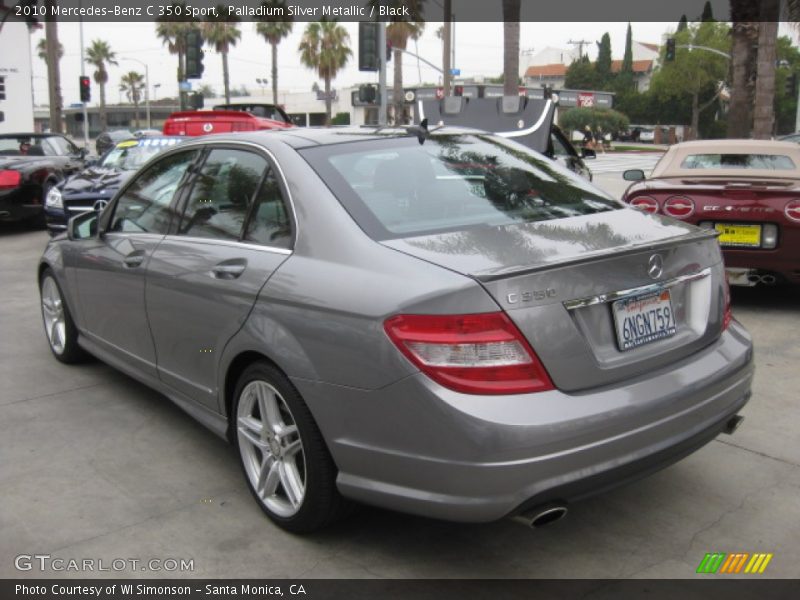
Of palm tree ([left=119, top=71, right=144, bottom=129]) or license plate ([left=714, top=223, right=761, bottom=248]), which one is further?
palm tree ([left=119, top=71, right=144, bottom=129])

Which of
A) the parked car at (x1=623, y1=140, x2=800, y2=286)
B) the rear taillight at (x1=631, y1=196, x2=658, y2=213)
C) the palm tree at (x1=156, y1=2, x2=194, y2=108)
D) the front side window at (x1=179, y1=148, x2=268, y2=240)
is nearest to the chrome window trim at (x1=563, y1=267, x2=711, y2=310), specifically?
the front side window at (x1=179, y1=148, x2=268, y2=240)

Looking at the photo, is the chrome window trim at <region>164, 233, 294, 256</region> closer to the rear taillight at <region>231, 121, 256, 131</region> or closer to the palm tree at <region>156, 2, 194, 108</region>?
the rear taillight at <region>231, 121, 256, 131</region>

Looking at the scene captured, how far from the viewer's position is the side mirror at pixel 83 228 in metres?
4.83

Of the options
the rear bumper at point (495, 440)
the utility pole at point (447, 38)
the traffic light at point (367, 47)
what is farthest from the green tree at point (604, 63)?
the rear bumper at point (495, 440)

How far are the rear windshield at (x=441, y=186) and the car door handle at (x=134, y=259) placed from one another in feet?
3.90

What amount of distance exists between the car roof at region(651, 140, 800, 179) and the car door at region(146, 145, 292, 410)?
14.8 ft

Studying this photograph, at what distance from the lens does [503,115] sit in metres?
11.5

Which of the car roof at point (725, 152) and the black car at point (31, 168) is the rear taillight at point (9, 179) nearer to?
the black car at point (31, 168)

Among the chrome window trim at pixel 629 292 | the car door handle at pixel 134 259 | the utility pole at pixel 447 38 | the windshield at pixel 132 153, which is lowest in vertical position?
the car door handle at pixel 134 259

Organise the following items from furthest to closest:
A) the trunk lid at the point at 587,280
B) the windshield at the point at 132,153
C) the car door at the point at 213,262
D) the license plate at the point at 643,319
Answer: the windshield at the point at 132,153, the car door at the point at 213,262, the license plate at the point at 643,319, the trunk lid at the point at 587,280

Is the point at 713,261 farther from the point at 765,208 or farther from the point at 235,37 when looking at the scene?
the point at 235,37

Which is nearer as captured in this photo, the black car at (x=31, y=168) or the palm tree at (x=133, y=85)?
the black car at (x=31, y=168)

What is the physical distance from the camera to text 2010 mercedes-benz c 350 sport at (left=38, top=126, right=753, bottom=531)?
2.56 m

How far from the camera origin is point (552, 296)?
2643mm
